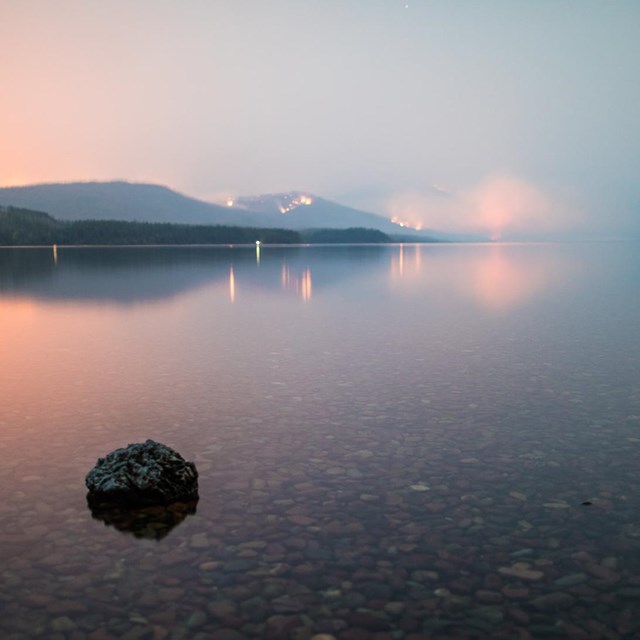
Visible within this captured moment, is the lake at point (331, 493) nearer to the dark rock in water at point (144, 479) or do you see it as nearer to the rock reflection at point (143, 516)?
the rock reflection at point (143, 516)

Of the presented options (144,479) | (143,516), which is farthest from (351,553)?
(144,479)

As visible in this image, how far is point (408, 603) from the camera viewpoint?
22.8 feet

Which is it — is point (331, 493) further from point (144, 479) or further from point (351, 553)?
point (144, 479)

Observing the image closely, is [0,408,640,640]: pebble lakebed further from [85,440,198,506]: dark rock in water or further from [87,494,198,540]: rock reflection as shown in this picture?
[85,440,198,506]: dark rock in water

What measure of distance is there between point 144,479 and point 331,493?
113 inches

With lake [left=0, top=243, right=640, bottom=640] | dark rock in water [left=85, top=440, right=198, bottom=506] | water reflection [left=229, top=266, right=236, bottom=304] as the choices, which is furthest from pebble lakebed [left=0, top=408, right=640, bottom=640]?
water reflection [left=229, top=266, right=236, bottom=304]

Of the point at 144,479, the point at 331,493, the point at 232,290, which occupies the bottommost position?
the point at 331,493

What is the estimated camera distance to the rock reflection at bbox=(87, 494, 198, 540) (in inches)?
344

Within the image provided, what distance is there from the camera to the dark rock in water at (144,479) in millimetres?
9539

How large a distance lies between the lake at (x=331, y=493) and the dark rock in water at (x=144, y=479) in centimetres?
26

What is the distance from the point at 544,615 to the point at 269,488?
4553mm

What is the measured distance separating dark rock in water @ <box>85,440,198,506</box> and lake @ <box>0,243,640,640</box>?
0.26m

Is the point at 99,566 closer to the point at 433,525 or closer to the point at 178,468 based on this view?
the point at 178,468

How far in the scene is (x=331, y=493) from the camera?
32.1ft
